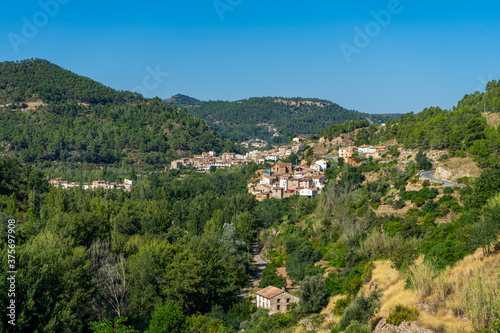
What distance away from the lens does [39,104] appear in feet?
321

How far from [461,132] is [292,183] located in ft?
68.3

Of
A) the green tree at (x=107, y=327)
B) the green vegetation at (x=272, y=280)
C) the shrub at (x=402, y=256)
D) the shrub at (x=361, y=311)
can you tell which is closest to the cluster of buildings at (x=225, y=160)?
the green vegetation at (x=272, y=280)

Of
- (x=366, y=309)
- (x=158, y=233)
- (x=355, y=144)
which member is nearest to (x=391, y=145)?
(x=355, y=144)

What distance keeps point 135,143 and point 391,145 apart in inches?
2208

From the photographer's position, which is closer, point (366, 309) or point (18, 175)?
point (366, 309)

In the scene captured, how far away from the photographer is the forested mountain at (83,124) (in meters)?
80.4

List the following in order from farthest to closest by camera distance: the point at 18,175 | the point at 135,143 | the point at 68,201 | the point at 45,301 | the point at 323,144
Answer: the point at 135,143 → the point at 323,144 → the point at 18,175 → the point at 68,201 → the point at 45,301

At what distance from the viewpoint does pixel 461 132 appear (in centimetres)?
3766

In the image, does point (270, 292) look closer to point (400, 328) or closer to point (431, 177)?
point (400, 328)

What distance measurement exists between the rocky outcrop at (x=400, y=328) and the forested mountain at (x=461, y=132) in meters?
18.2

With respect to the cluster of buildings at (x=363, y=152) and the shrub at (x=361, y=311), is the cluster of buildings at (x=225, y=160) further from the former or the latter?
the shrub at (x=361, y=311)

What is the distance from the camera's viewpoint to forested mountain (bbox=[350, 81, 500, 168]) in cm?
3267

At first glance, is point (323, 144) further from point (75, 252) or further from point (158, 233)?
point (75, 252)

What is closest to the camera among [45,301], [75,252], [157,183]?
[45,301]
